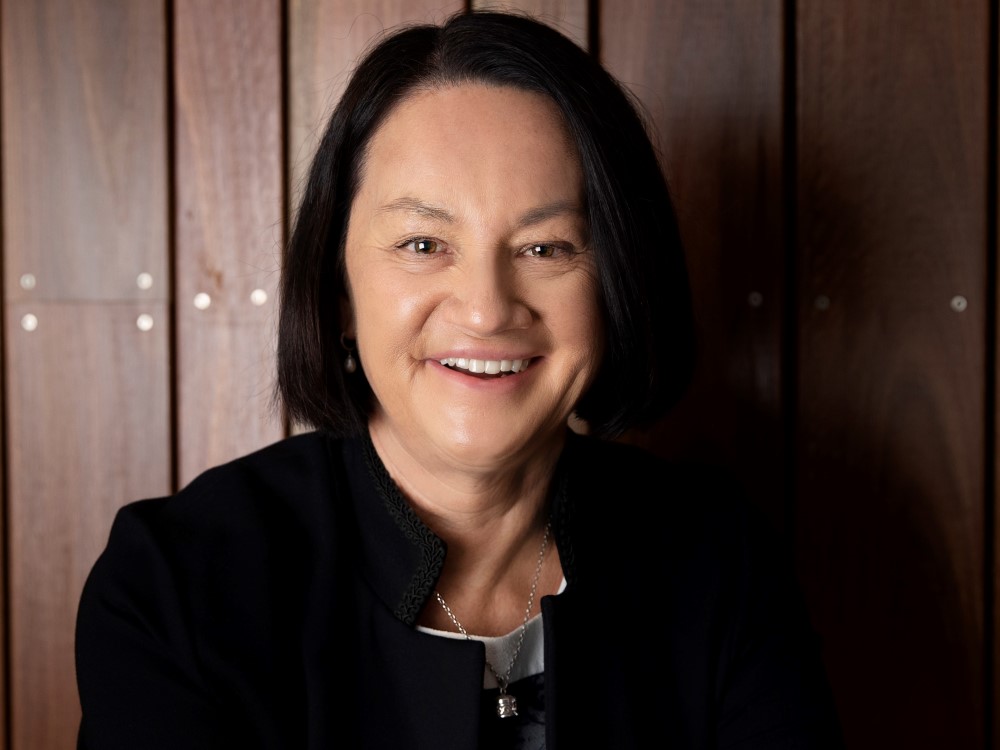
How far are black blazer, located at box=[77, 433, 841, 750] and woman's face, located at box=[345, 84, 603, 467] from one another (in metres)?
0.15

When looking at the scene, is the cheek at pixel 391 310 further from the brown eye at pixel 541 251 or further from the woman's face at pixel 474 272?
the brown eye at pixel 541 251

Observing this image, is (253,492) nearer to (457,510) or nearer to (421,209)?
(457,510)

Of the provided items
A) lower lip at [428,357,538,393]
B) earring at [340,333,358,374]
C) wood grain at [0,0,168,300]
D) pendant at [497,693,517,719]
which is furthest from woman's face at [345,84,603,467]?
wood grain at [0,0,168,300]

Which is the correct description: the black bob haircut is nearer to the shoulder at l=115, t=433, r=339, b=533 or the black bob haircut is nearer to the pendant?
the shoulder at l=115, t=433, r=339, b=533

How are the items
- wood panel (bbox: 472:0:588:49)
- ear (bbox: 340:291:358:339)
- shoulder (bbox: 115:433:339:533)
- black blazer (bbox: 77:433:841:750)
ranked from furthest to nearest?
wood panel (bbox: 472:0:588:49) < ear (bbox: 340:291:358:339) < shoulder (bbox: 115:433:339:533) < black blazer (bbox: 77:433:841:750)

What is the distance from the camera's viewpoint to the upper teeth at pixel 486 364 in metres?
1.06

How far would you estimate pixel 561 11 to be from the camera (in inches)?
57.3

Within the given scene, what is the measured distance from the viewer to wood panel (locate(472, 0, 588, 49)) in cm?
145

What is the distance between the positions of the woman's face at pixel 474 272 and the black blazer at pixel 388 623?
152 millimetres

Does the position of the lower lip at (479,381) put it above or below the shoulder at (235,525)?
above

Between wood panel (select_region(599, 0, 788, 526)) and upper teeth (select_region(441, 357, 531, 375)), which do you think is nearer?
upper teeth (select_region(441, 357, 531, 375))

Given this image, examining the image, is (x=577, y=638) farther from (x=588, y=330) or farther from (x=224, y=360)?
(x=224, y=360)

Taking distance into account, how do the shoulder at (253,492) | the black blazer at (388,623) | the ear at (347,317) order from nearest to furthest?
the black blazer at (388,623) → the shoulder at (253,492) → the ear at (347,317)

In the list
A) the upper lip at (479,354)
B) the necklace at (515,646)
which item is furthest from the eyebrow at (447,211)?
the necklace at (515,646)
